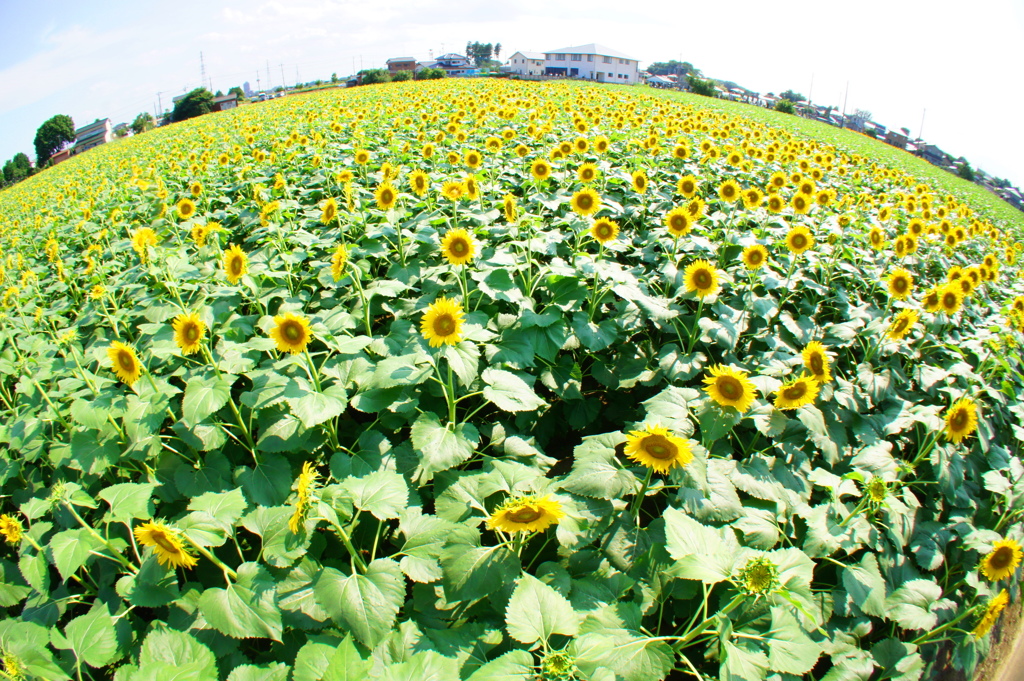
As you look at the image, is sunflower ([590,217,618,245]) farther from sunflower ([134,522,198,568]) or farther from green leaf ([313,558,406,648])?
sunflower ([134,522,198,568])

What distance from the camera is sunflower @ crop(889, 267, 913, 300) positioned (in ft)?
12.7

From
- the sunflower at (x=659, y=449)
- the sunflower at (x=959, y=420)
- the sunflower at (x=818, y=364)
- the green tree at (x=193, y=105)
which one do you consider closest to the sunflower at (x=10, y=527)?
the sunflower at (x=659, y=449)

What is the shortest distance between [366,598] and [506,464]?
865 millimetres

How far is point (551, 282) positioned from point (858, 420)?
2289 mm

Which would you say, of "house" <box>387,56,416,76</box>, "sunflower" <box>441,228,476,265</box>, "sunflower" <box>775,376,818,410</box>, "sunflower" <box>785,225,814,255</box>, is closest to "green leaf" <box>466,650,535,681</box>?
"sunflower" <box>775,376,818,410</box>

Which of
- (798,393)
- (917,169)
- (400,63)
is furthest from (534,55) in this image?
(798,393)

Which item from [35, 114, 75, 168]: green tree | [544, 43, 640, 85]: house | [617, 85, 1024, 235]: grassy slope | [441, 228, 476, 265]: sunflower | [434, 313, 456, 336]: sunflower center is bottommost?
[617, 85, 1024, 235]: grassy slope

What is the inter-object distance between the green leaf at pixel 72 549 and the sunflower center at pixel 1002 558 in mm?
4317

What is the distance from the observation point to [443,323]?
2.42 m

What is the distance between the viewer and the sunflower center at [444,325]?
240 cm

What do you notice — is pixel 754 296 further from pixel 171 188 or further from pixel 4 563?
pixel 171 188

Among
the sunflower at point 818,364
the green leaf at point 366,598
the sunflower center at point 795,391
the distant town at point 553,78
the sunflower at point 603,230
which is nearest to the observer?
the green leaf at point 366,598

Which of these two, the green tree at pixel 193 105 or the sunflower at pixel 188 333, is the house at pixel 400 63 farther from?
the sunflower at pixel 188 333

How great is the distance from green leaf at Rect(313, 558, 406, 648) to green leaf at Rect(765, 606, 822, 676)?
137cm
